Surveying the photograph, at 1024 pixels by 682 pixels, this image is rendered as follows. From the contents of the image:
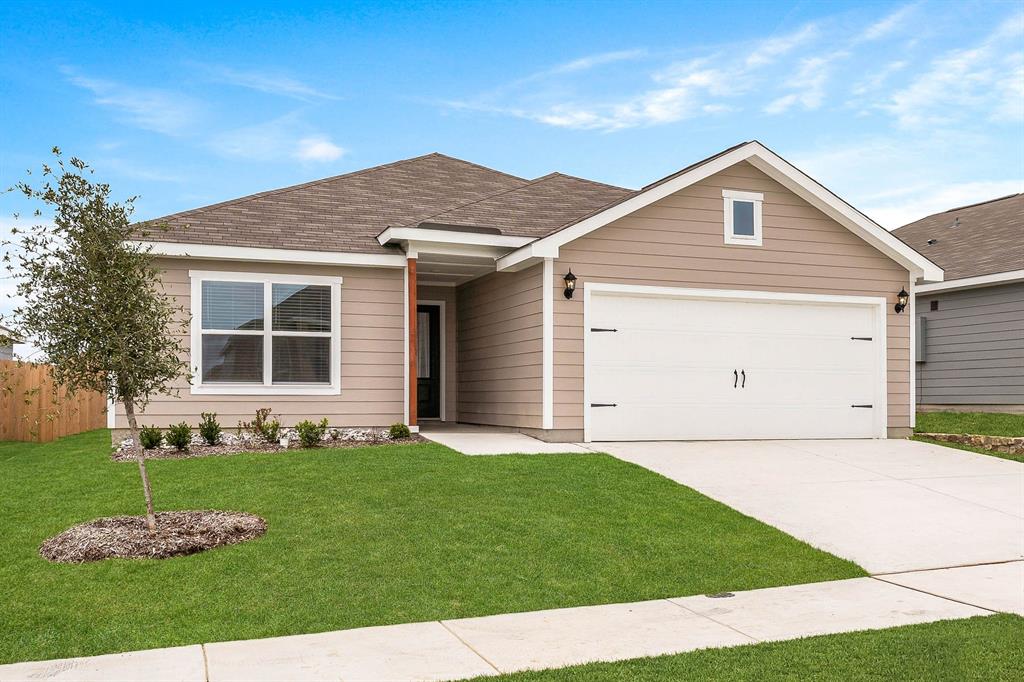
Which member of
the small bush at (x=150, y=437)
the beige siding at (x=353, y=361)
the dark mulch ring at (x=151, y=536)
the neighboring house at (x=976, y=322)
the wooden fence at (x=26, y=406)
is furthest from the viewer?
the neighboring house at (x=976, y=322)

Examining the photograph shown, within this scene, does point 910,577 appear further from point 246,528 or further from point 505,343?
point 505,343

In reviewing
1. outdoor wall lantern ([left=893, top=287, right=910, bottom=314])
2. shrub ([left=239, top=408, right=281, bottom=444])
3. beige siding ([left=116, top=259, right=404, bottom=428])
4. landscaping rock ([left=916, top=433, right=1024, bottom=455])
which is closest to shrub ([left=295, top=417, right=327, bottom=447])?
shrub ([left=239, top=408, right=281, bottom=444])

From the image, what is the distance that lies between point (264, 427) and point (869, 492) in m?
8.05

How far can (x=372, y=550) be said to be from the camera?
289 inches

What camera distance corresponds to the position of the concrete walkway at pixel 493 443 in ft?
38.1

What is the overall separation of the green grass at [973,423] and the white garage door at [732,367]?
2.09m

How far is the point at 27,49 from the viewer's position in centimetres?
1506

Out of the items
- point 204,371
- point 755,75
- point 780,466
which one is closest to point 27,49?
point 204,371

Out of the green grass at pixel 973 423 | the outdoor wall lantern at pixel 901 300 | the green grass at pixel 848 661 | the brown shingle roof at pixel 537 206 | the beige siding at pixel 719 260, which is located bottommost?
the green grass at pixel 848 661

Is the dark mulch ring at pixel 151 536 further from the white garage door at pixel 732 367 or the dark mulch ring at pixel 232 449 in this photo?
the white garage door at pixel 732 367

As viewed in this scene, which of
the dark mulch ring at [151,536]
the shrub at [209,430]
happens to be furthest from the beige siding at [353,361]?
the dark mulch ring at [151,536]

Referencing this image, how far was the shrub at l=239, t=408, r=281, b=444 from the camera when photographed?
41.6 ft

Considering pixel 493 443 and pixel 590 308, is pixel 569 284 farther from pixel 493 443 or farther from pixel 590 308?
pixel 493 443

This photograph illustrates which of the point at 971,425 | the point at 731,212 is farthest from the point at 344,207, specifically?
the point at 971,425
